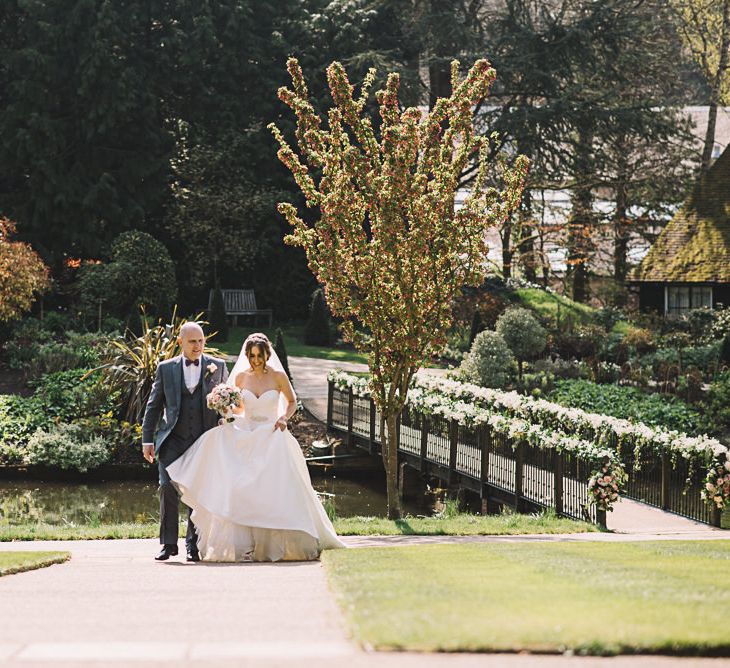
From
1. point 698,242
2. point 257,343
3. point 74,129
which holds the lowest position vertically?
point 257,343

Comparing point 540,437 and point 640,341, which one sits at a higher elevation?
point 640,341

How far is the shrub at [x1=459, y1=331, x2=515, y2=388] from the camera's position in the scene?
2359 centimetres

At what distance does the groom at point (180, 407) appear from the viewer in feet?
32.1

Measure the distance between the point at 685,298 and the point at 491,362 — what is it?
9613mm

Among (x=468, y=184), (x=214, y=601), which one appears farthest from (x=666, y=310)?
(x=214, y=601)

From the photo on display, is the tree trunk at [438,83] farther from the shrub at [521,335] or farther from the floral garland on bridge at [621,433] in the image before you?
the floral garland on bridge at [621,433]

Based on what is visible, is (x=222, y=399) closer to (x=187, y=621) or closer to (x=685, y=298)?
(x=187, y=621)

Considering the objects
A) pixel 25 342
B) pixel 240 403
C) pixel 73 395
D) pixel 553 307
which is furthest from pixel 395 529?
pixel 553 307

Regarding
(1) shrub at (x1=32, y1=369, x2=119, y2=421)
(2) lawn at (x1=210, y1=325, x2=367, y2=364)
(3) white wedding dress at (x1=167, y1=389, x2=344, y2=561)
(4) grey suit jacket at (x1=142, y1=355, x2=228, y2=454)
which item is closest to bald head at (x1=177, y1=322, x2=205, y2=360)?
(4) grey suit jacket at (x1=142, y1=355, x2=228, y2=454)

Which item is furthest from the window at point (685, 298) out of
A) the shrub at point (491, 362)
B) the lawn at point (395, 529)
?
the lawn at point (395, 529)

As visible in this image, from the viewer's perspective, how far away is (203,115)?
1460 inches

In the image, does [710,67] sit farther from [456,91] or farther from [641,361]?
[456,91]

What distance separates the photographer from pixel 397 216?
41.4 feet

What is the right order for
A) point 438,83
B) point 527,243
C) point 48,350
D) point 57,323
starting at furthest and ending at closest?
point 527,243 → point 438,83 → point 57,323 → point 48,350
